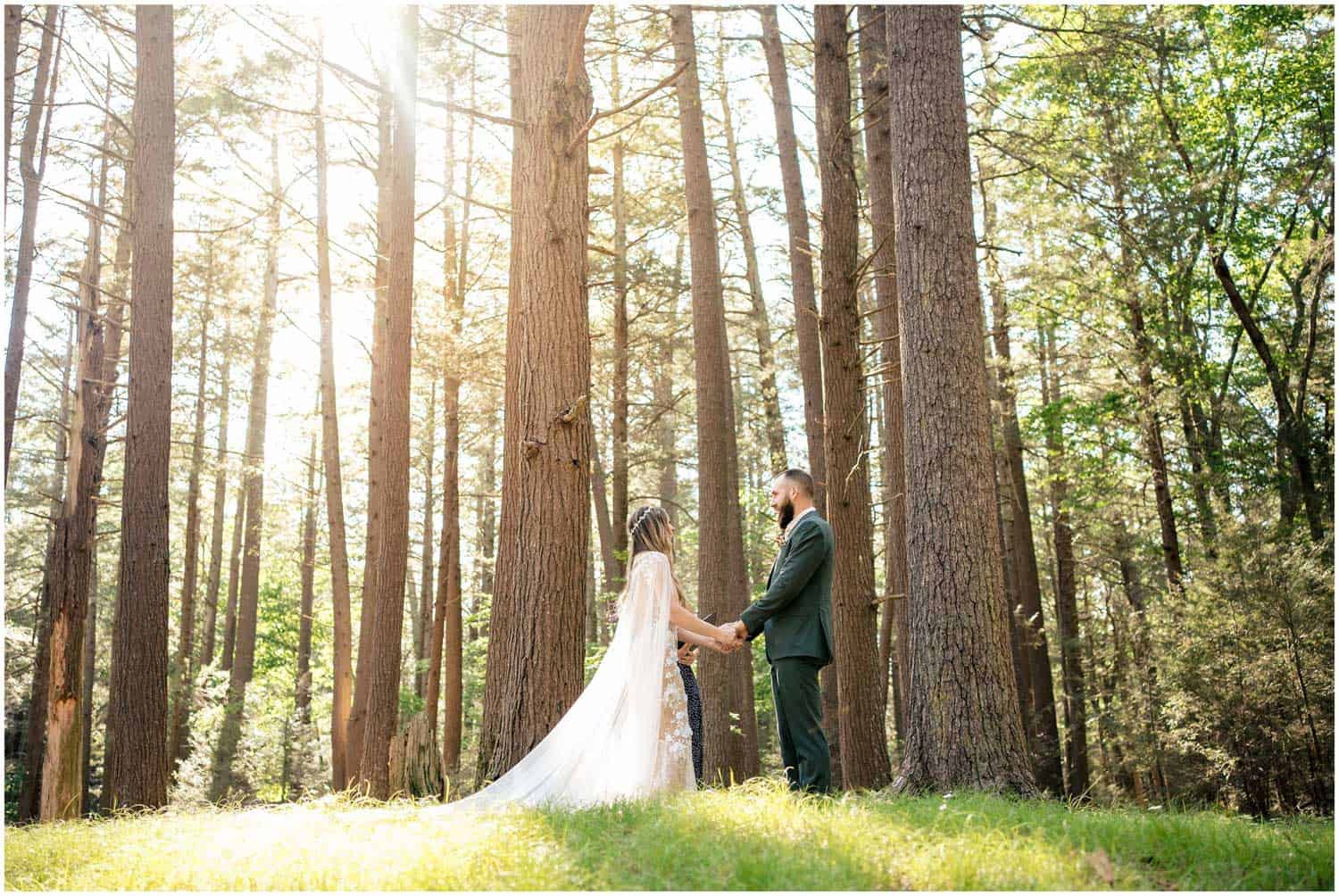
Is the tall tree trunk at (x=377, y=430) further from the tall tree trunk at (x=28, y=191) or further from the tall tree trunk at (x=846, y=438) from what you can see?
the tall tree trunk at (x=846, y=438)

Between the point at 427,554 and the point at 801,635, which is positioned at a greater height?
the point at 427,554

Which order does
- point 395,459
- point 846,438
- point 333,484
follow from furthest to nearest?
point 333,484, point 395,459, point 846,438

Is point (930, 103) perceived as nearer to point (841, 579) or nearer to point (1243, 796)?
point (841, 579)

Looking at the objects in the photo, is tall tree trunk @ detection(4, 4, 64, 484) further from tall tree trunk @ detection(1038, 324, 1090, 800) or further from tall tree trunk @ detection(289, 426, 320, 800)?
tall tree trunk @ detection(1038, 324, 1090, 800)

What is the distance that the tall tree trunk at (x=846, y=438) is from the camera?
361 inches

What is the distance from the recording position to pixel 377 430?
14.2 metres

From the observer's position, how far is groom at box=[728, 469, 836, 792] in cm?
582

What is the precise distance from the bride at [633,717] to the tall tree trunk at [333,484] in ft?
32.0

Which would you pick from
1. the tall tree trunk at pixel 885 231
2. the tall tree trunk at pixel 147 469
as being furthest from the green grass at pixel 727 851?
the tall tree trunk at pixel 885 231

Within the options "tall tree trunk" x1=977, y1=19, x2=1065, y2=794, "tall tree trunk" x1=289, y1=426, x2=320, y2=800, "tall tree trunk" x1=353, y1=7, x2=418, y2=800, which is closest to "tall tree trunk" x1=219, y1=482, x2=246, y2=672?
"tall tree trunk" x1=289, y1=426, x2=320, y2=800

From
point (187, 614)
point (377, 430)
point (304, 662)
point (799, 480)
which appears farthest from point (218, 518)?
point (799, 480)

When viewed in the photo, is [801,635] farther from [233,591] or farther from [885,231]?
[233,591]

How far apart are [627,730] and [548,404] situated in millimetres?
1917

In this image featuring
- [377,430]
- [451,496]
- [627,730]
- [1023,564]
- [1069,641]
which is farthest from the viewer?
[1069,641]
